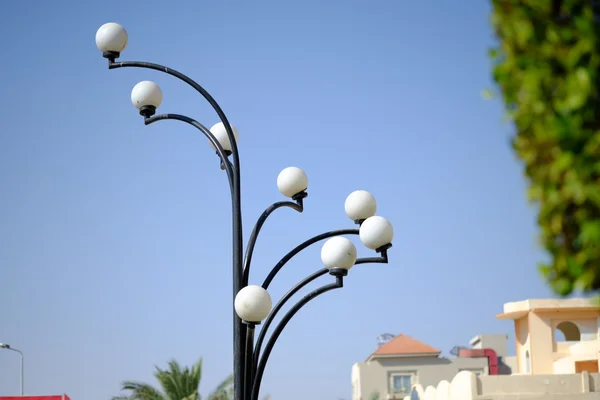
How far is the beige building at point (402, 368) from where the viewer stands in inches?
1882

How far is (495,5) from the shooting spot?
345 cm

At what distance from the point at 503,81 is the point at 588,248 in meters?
0.69

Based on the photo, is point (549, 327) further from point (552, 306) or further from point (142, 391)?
point (142, 391)

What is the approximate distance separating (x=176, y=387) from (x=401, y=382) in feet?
82.7

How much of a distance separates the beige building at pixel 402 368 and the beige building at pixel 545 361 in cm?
1410

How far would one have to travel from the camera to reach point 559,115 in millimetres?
3158

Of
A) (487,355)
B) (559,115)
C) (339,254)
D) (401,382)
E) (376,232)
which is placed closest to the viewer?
(559,115)

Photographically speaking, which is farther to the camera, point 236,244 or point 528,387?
point 528,387

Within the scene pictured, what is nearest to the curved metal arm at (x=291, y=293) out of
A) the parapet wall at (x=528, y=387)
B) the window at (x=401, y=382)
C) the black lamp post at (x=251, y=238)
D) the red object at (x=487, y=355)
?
the black lamp post at (x=251, y=238)

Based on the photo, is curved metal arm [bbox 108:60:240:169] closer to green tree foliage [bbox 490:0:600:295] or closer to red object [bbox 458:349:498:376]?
green tree foliage [bbox 490:0:600:295]

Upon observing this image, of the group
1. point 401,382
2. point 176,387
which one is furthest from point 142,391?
point 401,382

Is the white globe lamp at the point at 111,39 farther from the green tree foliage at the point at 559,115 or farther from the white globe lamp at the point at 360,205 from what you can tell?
the green tree foliage at the point at 559,115

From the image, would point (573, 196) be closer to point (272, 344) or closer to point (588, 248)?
point (588, 248)

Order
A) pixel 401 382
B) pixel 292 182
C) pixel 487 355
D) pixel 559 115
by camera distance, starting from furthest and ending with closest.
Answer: pixel 487 355
pixel 401 382
pixel 292 182
pixel 559 115
